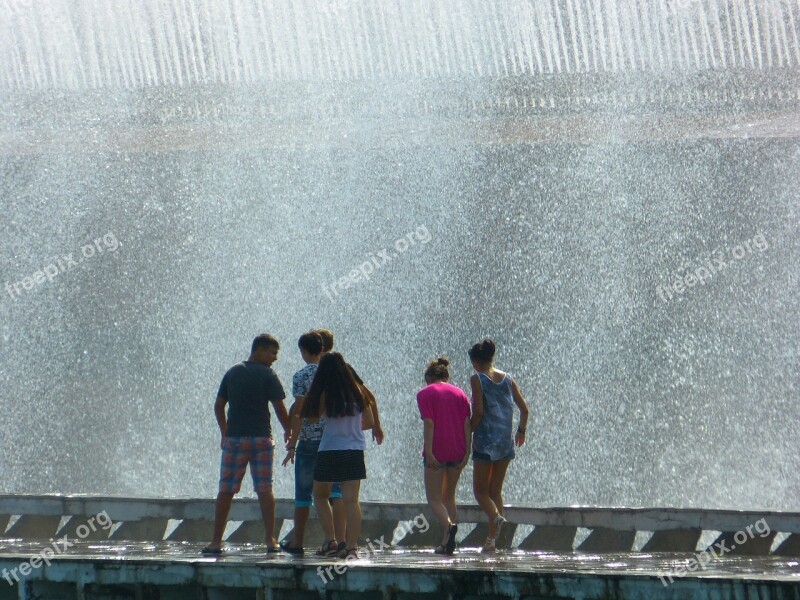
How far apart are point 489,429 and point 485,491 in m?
0.42

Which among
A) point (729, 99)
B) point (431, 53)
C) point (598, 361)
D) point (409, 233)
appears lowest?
point (598, 361)

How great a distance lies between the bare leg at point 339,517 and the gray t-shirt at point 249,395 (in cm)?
60

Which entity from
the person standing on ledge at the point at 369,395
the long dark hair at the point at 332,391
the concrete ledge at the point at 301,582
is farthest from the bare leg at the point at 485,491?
the concrete ledge at the point at 301,582

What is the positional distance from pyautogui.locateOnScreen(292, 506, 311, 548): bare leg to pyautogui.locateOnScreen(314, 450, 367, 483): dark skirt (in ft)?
1.36

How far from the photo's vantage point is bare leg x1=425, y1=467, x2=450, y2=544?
7684 millimetres

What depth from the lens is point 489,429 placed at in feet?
25.9

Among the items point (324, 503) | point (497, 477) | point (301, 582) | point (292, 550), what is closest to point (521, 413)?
point (497, 477)

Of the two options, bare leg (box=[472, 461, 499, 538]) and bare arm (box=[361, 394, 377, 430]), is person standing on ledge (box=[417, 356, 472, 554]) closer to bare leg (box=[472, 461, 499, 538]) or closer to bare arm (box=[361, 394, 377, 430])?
bare leg (box=[472, 461, 499, 538])

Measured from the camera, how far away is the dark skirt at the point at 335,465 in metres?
7.12

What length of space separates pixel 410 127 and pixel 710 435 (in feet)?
21.6

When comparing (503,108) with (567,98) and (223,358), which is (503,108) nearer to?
(567,98)

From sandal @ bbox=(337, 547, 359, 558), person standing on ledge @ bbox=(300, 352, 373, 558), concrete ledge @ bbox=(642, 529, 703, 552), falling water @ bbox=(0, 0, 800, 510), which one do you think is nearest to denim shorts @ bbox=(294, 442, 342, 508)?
person standing on ledge @ bbox=(300, 352, 373, 558)

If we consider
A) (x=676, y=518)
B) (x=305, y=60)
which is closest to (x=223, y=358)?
(x=305, y=60)

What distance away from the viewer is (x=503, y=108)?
60.1ft
